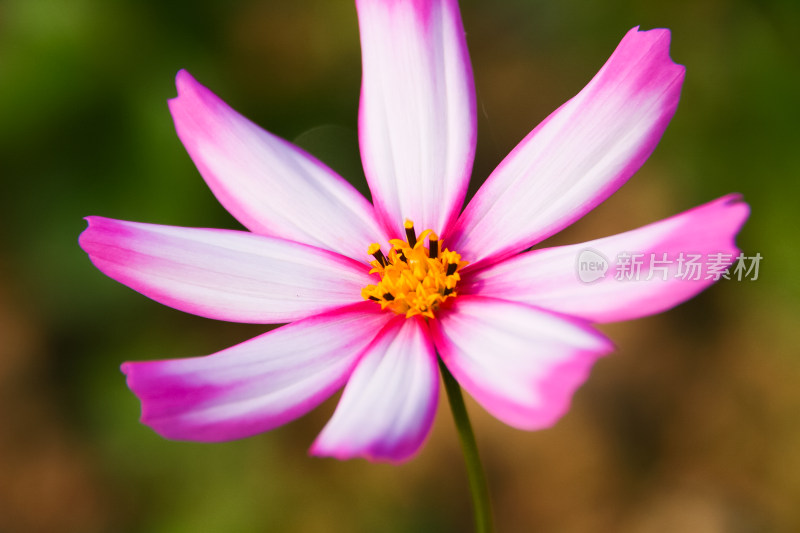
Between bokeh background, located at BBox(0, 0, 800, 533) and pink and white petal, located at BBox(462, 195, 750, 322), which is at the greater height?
bokeh background, located at BBox(0, 0, 800, 533)

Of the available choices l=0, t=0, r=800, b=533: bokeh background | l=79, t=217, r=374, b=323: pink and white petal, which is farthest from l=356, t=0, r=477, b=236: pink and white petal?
l=0, t=0, r=800, b=533: bokeh background

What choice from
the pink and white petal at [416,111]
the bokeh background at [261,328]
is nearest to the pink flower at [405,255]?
the pink and white petal at [416,111]

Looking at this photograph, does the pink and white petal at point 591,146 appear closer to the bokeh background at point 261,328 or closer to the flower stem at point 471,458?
the flower stem at point 471,458

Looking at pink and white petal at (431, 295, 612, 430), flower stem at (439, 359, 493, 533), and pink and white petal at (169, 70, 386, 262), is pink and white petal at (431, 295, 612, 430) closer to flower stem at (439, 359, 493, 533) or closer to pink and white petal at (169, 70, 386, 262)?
flower stem at (439, 359, 493, 533)

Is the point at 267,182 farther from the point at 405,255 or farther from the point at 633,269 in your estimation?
the point at 633,269

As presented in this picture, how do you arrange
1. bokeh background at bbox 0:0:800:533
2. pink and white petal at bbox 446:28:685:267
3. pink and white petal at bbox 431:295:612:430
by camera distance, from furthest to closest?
bokeh background at bbox 0:0:800:533 → pink and white petal at bbox 446:28:685:267 → pink and white petal at bbox 431:295:612:430

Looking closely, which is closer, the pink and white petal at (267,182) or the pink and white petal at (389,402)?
the pink and white petal at (389,402)

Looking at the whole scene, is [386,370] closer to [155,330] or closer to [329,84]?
[155,330]

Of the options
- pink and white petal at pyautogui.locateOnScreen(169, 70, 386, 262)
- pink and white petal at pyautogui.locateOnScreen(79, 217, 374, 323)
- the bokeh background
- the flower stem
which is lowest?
the flower stem
